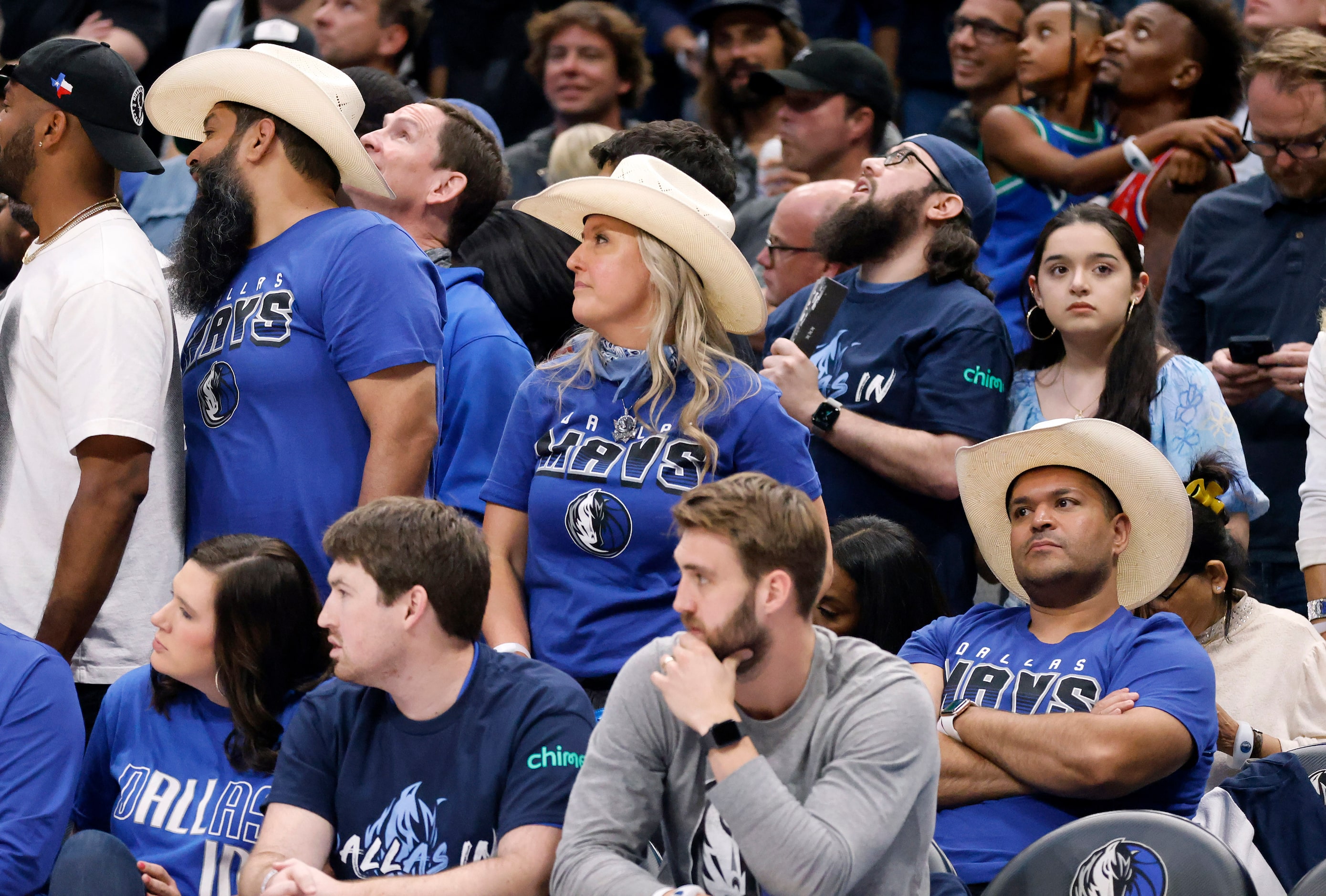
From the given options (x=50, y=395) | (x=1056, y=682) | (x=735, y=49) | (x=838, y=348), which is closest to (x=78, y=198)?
(x=50, y=395)

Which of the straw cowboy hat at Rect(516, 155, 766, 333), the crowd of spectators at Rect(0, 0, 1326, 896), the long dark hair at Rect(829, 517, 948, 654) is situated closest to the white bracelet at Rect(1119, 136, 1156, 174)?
the crowd of spectators at Rect(0, 0, 1326, 896)

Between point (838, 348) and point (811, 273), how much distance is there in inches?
35.3

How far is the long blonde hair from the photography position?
3.55 m

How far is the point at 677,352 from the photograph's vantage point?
12.0 feet

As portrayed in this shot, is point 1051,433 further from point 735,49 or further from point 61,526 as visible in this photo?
point 735,49

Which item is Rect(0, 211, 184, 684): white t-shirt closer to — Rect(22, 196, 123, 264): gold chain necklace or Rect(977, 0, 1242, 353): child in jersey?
Rect(22, 196, 123, 264): gold chain necklace

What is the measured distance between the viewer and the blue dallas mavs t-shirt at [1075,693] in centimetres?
351

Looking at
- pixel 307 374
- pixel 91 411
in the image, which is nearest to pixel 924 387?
pixel 307 374

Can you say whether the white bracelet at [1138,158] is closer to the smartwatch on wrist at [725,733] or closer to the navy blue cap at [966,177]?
the navy blue cap at [966,177]

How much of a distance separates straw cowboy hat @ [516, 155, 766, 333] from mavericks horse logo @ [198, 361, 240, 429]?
0.89m

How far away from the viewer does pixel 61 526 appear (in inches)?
145

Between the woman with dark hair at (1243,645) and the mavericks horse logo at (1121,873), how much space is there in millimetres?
1108

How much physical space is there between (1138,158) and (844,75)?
119 cm

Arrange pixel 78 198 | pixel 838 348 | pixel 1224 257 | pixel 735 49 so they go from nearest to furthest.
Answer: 1. pixel 78 198
2. pixel 838 348
3. pixel 1224 257
4. pixel 735 49
